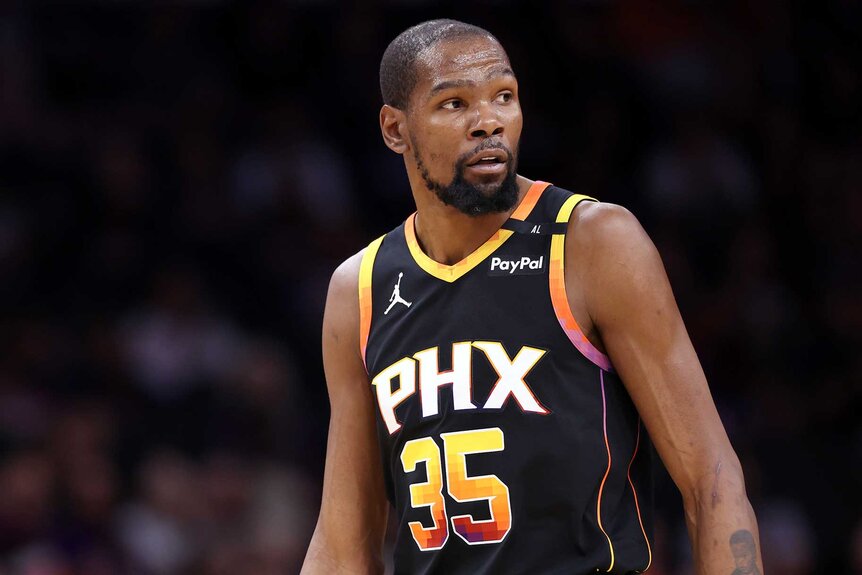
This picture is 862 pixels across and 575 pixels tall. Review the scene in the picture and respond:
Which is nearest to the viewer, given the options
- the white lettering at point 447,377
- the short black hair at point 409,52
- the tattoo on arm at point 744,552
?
the tattoo on arm at point 744,552

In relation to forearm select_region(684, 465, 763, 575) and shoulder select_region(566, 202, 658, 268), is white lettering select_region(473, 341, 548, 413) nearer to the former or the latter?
shoulder select_region(566, 202, 658, 268)

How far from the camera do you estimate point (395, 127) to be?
397 centimetres

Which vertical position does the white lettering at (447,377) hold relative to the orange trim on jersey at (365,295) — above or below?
below

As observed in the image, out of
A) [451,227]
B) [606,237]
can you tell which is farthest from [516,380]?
[451,227]

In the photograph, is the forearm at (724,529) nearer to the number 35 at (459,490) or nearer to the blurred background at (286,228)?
the number 35 at (459,490)

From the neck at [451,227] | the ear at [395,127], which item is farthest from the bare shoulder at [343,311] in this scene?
the ear at [395,127]

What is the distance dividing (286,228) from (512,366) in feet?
18.9

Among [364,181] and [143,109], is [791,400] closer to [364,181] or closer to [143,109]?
[364,181]

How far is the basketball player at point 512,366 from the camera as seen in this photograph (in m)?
3.49

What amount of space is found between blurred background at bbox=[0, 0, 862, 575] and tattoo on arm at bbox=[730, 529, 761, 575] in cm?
404

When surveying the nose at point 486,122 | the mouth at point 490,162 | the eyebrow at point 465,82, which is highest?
the eyebrow at point 465,82

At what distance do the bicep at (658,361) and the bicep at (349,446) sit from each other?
850 millimetres

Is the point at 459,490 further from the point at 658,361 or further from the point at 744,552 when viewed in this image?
the point at 744,552

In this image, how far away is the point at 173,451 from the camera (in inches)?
327
